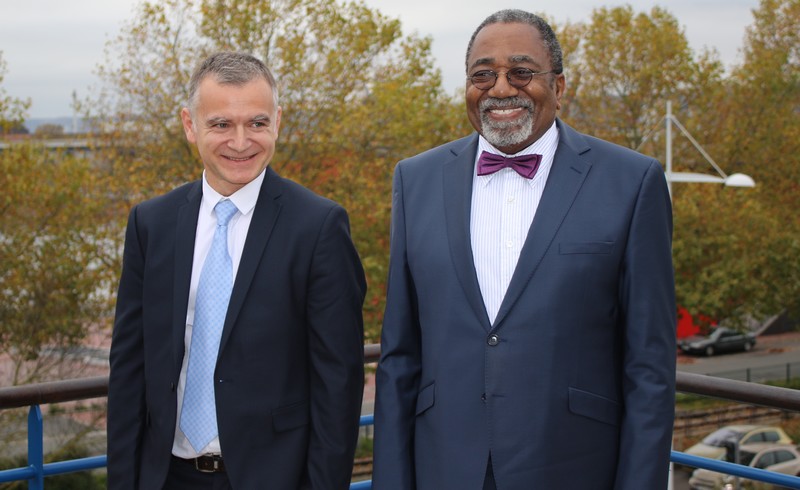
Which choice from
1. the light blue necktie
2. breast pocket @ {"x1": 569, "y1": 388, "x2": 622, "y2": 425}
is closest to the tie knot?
the light blue necktie

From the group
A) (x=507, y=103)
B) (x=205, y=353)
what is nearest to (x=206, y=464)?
(x=205, y=353)

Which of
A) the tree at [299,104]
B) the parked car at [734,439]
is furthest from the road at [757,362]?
the tree at [299,104]

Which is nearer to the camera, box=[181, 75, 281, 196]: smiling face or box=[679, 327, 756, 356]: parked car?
box=[181, 75, 281, 196]: smiling face

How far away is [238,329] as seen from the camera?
8.05 feet

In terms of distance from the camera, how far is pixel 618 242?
2283 mm

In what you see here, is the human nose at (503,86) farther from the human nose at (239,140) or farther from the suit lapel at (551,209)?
the human nose at (239,140)

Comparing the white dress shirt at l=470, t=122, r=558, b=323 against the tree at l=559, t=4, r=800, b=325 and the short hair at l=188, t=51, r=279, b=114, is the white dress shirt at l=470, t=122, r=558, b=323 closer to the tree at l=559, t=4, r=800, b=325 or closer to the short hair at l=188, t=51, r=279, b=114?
the short hair at l=188, t=51, r=279, b=114

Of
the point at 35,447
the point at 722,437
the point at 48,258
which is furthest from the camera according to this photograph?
the point at 722,437

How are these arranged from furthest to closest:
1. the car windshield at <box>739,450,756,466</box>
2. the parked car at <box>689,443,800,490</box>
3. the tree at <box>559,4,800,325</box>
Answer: the tree at <box>559,4,800,325</box> → the car windshield at <box>739,450,756,466</box> → the parked car at <box>689,443,800,490</box>

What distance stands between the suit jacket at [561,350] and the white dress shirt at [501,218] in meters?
0.04

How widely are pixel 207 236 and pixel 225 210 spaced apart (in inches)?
3.5

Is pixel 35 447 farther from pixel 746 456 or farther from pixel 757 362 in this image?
pixel 757 362

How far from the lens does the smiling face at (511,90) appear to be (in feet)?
7.75

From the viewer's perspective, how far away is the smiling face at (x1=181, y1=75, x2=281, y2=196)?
2.51 meters
